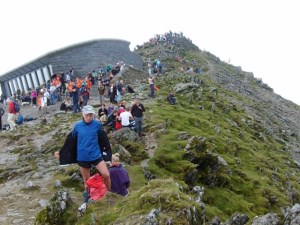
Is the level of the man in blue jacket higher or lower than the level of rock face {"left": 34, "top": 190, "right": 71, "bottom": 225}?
higher

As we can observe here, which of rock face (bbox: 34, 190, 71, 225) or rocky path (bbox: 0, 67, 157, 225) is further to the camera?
rocky path (bbox: 0, 67, 157, 225)

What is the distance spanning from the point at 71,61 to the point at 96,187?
123 feet

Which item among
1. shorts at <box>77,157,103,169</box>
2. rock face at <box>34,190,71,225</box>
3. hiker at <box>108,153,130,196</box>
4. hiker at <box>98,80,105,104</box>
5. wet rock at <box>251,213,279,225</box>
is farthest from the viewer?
hiker at <box>98,80,105,104</box>

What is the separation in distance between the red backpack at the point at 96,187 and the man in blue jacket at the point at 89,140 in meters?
0.39

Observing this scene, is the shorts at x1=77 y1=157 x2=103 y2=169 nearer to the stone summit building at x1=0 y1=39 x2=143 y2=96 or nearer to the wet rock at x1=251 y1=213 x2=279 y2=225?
the wet rock at x1=251 y1=213 x2=279 y2=225

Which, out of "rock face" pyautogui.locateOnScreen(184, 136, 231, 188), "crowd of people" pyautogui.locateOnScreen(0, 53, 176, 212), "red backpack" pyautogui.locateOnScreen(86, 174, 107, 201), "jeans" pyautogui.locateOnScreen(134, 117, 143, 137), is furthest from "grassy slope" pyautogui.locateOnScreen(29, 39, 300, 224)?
"jeans" pyautogui.locateOnScreen(134, 117, 143, 137)

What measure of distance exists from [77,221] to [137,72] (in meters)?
39.7

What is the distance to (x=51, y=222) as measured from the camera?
33.6 ft

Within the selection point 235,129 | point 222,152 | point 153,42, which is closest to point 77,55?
point 235,129

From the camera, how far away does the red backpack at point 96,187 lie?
1112 cm

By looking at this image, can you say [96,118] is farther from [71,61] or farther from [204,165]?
[71,61]

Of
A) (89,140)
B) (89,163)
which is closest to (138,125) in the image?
(89,163)

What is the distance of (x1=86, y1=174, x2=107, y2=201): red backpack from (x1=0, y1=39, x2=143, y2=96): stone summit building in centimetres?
3669

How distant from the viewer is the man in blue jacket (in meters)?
10.6
